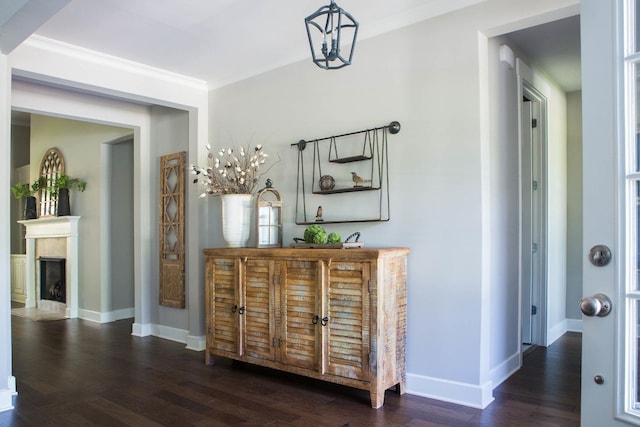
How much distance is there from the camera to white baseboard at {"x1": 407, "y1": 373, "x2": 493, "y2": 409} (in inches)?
116

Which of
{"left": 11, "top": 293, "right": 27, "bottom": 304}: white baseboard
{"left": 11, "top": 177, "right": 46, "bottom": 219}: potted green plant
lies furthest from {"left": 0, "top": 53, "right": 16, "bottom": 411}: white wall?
{"left": 11, "top": 293, "right": 27, "bottom": 304}: white baseboard

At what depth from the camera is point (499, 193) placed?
336cm

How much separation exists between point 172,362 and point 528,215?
11.2ft

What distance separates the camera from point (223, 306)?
383cm

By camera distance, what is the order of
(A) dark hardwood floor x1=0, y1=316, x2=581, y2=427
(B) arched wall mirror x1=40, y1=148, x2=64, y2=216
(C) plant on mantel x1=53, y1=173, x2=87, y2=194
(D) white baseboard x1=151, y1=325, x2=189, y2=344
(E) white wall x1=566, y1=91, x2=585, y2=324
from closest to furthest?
(A) dark hardwood floor x1=0, y1=316, x2=581, y2=427 < (D) white baseboard x1=151, y1=325, x2=189, y2=344 < (E) white wall x1=566, y1=91, x2=585, y2=324 < (C) plant on mantel x1=53, y1=173, x2=87, y2=194 < (B) arched wall mirror x1=40, y1=148, x2=64, y2=216

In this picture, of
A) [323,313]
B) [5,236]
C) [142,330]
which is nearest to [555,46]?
[323,313]

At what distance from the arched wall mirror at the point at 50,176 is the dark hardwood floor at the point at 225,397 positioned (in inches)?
123

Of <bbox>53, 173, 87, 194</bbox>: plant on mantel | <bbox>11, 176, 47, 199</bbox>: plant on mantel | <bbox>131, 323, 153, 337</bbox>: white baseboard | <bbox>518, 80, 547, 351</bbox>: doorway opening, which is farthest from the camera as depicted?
<bbox>11, 176, 47, 199</bbox>: plant on mantel

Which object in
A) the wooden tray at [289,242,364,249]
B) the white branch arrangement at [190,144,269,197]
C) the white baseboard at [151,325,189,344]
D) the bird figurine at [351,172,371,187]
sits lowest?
the white baseboard at [151,325,189,344]

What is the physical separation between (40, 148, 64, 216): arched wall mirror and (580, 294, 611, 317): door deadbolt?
722 centimetres

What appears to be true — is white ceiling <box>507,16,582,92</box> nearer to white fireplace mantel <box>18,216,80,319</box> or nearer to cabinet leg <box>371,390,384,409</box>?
cabinet leg <box>371,390,384,409</box>

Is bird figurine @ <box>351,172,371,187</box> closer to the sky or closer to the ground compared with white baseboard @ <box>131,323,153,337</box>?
closer to the sky

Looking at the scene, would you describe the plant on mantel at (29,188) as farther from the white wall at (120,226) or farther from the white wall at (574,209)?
the white wall at (574,209)

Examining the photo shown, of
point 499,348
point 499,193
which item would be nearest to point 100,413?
point 499,348
